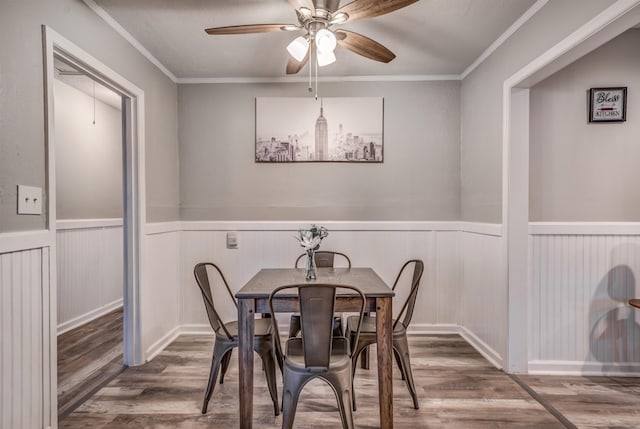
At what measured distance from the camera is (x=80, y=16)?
2.20m

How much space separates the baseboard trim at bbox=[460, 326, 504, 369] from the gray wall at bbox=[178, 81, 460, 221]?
108 centimetres

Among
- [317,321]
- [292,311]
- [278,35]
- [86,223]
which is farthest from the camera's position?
[86,223]

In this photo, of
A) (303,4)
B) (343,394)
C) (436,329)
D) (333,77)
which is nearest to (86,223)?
(333,77)

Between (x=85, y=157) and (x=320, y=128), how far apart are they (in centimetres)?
Answer: 261

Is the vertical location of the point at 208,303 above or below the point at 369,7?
below

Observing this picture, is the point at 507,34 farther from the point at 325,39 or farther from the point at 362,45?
the point at 325,39

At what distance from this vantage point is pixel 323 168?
362 cm

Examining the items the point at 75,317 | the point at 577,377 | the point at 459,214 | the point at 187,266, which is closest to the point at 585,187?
the point at 459,214

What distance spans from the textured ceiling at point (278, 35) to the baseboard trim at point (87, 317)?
2.66 metres

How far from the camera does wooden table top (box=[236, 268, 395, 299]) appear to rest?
200 cm

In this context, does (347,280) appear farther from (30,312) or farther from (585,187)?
(585,187)

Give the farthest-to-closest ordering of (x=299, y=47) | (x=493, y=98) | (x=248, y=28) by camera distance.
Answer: (x=493, y=98) → (x=299, y=47) → (x=248, y=28)

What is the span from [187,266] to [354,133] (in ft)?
6.78

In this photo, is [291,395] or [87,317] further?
[87,317]
